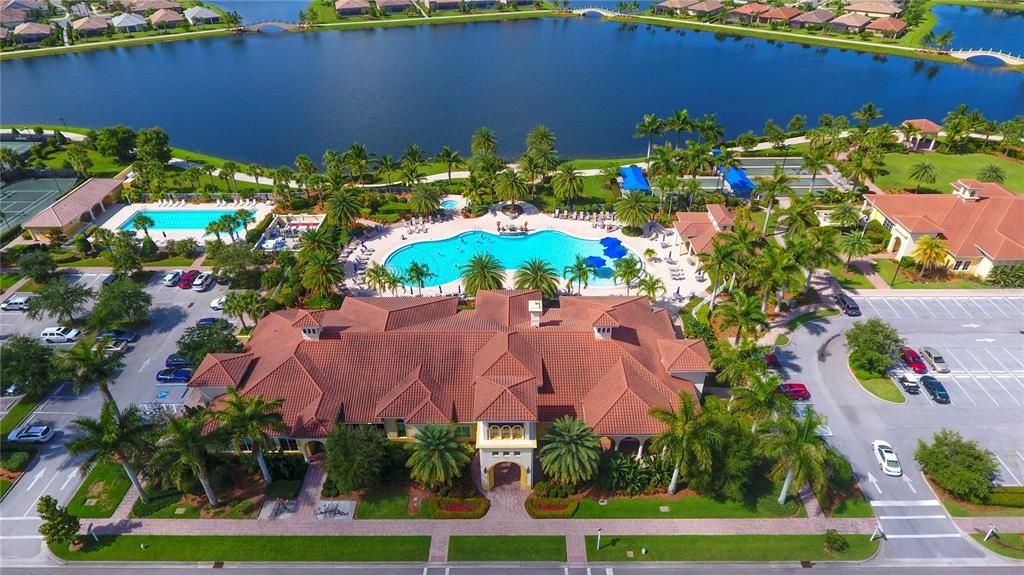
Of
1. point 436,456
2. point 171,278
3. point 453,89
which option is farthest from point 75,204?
point 453,89

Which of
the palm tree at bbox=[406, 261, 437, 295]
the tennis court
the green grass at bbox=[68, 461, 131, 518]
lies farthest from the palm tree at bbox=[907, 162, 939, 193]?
the tennis court

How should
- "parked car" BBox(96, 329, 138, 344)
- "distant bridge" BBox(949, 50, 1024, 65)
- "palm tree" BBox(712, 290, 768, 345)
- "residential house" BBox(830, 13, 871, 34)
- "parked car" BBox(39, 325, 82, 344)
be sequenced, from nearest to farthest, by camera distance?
"palm tree" BBox(712, 290, 768, 345)
"parked car" BBox(96, 329, 138, 344)
"parked car" BBox(39, 325, 82, 344)
"distant bridge" BBox(949, 50, 1024, 65)
"residential house" BBox(830, 13, 871, 34)

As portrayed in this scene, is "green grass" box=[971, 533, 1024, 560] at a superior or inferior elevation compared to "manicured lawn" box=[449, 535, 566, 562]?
superior

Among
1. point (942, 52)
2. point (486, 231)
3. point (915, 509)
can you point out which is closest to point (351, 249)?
point (486, 231)

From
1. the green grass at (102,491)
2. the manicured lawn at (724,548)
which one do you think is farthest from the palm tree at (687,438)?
the green grass at (102,491)

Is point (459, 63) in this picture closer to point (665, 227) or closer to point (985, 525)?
point (665, 227)

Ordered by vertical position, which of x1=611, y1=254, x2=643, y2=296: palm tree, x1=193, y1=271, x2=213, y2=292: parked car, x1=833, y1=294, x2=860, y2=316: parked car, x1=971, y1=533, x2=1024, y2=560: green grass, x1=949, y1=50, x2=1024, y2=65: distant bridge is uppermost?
x1=949, y1=50, x2=1024, y2=65: distant bridge

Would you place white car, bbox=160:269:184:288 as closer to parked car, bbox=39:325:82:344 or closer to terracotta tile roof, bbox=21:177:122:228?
parked car, bbox=39:325:82:344
